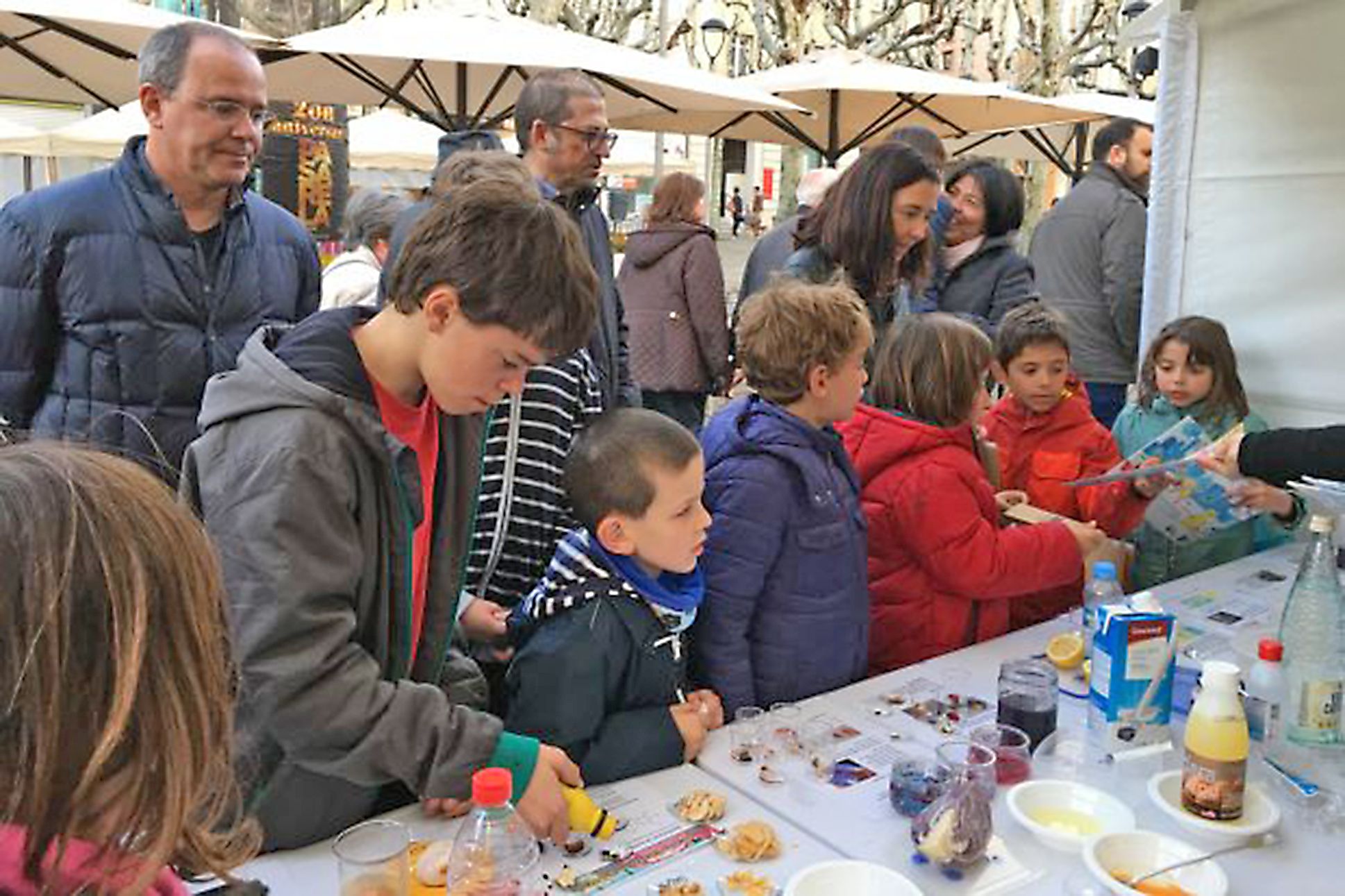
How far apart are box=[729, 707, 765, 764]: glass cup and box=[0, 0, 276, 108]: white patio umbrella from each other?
3.04m

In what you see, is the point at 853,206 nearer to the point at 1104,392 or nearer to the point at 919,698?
the point at 919,698

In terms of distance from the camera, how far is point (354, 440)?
150 cm

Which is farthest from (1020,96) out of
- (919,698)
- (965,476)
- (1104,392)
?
(919,698)

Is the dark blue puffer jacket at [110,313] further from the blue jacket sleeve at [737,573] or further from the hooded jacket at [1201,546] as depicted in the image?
the hooded jacket at [1201,546]

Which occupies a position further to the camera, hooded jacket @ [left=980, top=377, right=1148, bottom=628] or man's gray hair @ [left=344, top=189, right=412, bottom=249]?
man's gray hair @ [left=344, top=189, right=412, bottom=249]

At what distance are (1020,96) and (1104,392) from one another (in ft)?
11.7

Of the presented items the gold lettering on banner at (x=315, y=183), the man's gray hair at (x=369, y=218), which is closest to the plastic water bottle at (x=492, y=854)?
the man's gray hair at (x=369, y=218)

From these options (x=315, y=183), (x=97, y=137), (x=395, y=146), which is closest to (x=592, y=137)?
(x=315, y=183)

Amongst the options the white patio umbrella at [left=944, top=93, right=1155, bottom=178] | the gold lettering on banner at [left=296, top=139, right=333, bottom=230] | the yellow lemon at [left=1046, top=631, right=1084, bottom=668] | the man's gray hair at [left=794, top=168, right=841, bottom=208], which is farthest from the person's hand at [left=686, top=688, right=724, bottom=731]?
the gold lettering on banner at [left=296, top=139, right=333, bottom=230]

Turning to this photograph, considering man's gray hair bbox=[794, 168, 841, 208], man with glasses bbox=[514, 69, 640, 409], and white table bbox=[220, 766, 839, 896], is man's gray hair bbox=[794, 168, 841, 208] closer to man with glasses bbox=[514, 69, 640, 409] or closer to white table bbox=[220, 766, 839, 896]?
man with glasses bbox=[514, 69, 640, 409]

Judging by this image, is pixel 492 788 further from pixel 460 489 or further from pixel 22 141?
pixel 22 141

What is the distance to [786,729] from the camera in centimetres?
195

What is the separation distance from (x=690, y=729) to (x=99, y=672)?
1.16 metres

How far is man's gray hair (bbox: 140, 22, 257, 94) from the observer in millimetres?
2668
